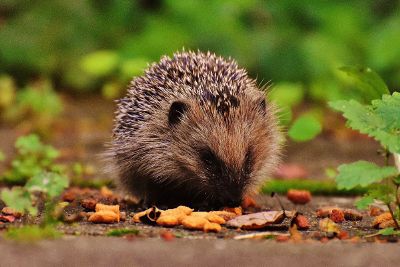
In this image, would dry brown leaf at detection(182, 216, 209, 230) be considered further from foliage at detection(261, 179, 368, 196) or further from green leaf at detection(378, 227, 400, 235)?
foliage at detection(261, 179, 368, 196)

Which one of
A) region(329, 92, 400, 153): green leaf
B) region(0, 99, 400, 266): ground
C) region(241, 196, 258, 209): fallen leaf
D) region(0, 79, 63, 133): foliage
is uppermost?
region(0, 79, 63, 133): foliage

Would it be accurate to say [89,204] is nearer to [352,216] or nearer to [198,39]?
[352,216]

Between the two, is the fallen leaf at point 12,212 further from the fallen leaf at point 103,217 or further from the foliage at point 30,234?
the foliage at point 30,234

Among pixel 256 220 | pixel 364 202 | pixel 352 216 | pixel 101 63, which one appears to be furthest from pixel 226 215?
pixel 101 63

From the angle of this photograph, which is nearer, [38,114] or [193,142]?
[193,142]

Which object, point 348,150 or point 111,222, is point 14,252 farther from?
point 348,150

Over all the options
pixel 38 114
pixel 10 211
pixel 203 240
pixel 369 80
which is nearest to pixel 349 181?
pixel 203 240

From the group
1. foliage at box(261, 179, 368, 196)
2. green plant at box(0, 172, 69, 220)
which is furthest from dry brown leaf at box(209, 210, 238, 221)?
foliage at box(261, 179, 368, 196)
